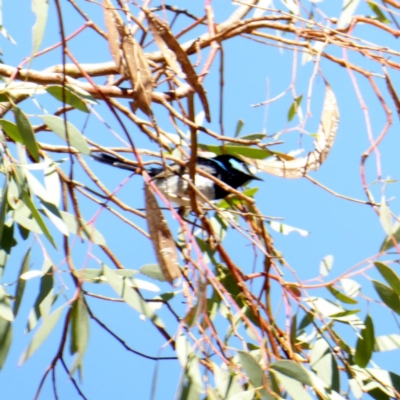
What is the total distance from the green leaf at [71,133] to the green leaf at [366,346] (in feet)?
1.51

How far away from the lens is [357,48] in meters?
0.96

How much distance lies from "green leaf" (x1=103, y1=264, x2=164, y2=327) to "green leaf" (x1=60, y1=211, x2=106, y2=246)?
40mm

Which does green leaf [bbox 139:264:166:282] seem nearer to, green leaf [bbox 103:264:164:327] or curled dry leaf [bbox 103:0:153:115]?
green leaf [bbox 103:264:164:327]

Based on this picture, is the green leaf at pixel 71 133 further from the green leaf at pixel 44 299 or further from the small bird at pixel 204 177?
the small bird at pixel 204 177

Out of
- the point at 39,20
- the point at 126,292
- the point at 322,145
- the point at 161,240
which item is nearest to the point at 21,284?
the point at 126,292

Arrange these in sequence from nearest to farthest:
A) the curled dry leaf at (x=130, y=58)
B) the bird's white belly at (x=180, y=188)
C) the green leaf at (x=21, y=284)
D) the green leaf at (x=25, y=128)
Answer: the curled dry leaf at (x=130, y=58)
the green leaf at (x=25, y=128)
the green leaf at (x=21, y=284)
the bird's white belly at (x=180, y=188)

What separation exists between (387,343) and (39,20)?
0.66 meters

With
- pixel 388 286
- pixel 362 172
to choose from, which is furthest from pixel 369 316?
pixel 362 172

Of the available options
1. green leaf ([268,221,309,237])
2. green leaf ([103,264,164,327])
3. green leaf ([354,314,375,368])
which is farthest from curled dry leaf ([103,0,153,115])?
green leaf ([268,221,309,237])

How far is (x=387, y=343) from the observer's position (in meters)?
1.03

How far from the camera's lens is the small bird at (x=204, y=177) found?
128 centimetres

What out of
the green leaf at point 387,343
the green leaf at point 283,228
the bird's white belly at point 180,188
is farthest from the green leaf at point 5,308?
the green leaf at point 283,228

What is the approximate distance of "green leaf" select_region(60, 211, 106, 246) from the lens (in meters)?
0.87

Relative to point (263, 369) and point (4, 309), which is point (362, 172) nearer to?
point (263, 369)
